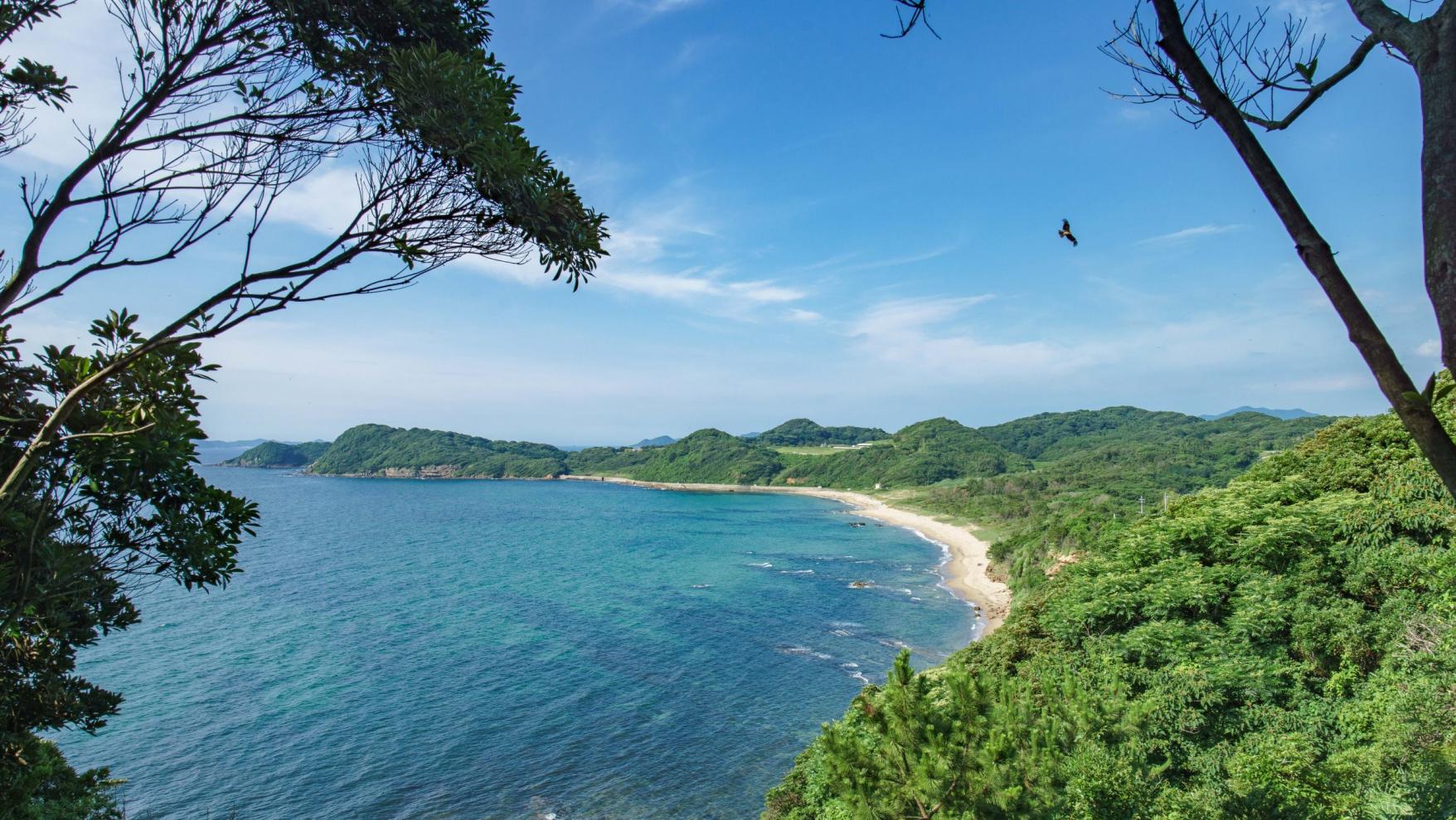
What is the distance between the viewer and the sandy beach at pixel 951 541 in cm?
4094

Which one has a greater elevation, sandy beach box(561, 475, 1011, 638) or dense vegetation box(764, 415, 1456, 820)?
dense vegetation box(764, 415, 1456, 820)

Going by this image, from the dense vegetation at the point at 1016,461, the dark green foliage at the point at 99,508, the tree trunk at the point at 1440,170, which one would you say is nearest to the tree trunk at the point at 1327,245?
the tree trunk at the point at 1440,170

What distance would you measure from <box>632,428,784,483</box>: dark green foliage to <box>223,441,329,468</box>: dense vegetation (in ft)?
280

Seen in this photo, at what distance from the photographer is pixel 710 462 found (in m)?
145

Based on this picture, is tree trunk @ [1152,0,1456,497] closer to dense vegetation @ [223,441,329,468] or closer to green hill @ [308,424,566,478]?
green hill @ [308,424,566,478]

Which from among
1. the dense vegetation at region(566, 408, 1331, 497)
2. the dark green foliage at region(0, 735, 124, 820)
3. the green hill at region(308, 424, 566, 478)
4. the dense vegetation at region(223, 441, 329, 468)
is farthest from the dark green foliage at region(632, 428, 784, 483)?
the dark green foliage at region(0, 735, 124, 820)

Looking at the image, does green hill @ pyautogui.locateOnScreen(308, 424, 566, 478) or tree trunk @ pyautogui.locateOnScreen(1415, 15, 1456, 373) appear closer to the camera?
tree trunk @ pyautogui.locateOnScreen(1415, 15, 1456, 373)

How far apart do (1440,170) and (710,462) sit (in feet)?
473

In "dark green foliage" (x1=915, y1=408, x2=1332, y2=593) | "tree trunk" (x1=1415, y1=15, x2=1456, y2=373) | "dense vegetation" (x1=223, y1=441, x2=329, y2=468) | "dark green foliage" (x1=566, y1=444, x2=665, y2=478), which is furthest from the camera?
"dense vegetation" (x1=223, y1=441, x2=329, y2=468)

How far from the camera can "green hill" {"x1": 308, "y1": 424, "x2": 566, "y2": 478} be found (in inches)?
5846

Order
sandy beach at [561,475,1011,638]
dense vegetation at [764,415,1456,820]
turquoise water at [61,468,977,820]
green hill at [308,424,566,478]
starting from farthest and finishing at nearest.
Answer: green hill at [308,424,566,478] → sandy beach at [561,475,1011,638] → turquoise water at [61,468,977,820] → dense vegetation at [764,415,1456,820]

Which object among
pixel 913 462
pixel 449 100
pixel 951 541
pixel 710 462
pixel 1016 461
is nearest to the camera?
pixel 449 100

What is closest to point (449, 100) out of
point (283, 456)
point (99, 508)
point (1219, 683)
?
point (99, 508)

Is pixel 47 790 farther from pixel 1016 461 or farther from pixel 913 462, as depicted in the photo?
pixel 1016 461
